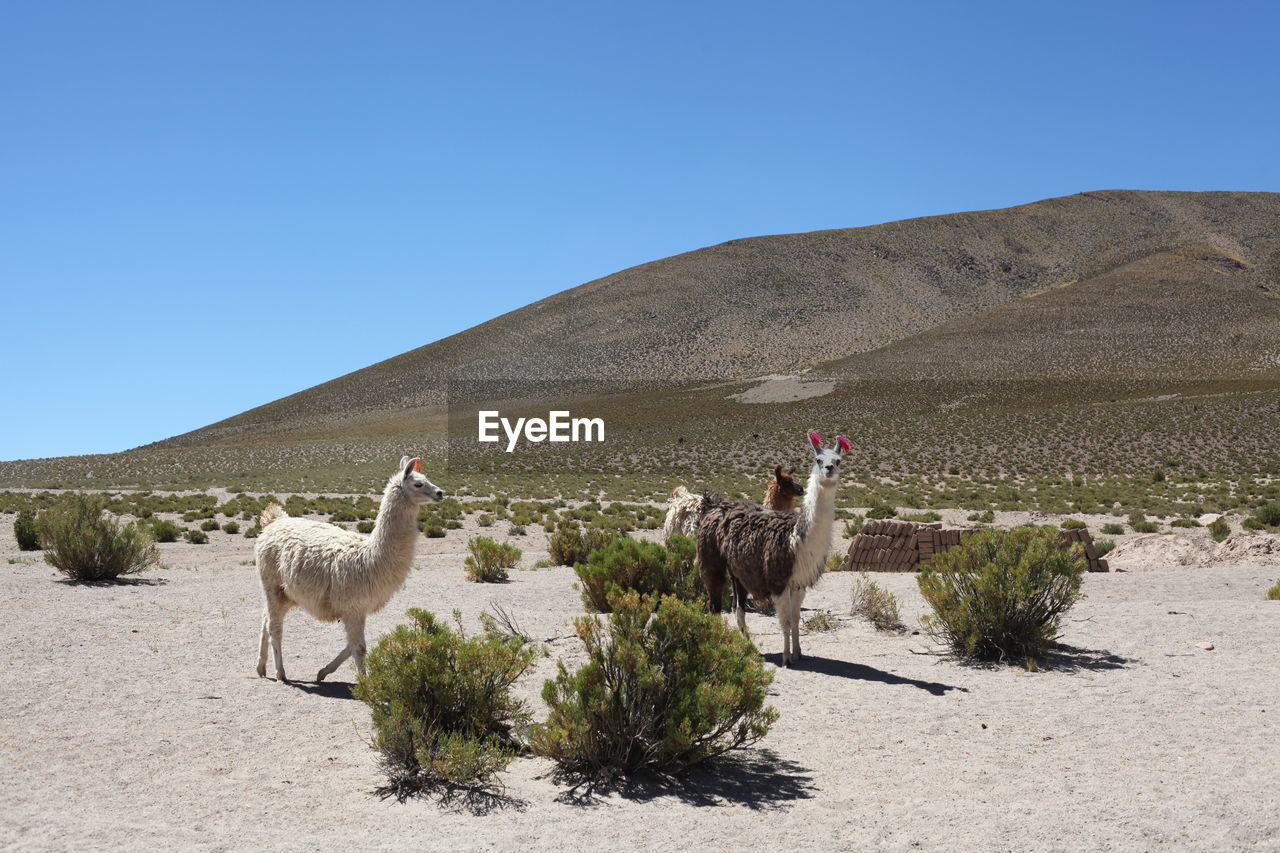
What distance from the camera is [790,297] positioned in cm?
13988

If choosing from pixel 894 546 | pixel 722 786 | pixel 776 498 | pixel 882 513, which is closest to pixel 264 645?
pixel 722 786

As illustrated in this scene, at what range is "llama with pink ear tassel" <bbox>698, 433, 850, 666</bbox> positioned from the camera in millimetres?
9141

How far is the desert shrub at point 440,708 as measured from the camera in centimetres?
616

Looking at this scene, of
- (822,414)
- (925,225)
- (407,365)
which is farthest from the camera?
(925,225)

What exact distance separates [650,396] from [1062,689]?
298 ft

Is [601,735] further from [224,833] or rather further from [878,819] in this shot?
[224,833]

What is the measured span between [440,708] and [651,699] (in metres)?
1.40

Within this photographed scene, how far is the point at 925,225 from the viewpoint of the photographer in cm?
16488

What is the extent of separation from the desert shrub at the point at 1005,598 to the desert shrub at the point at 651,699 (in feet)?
13.3

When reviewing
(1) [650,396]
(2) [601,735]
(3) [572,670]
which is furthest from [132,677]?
(1) [650,396]

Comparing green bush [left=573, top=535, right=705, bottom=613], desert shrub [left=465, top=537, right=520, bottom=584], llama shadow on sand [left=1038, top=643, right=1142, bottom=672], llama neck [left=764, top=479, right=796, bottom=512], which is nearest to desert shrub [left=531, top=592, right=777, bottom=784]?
llama shadow on sand [left=1038, top=643, right=1142, bottom=672]

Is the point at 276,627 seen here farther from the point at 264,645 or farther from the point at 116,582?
the point at 116,582

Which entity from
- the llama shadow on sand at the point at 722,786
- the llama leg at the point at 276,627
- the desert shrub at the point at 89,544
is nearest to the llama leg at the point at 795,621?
the llama shadow on sand at the point at 722,786

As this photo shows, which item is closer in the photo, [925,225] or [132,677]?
[132,677]
